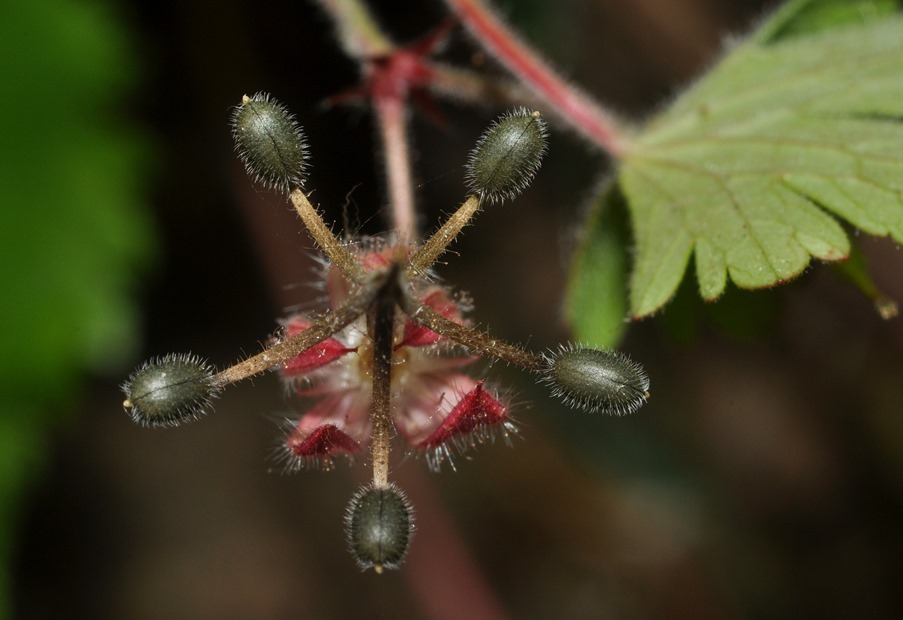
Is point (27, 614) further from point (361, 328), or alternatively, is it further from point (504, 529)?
point (361, 328)

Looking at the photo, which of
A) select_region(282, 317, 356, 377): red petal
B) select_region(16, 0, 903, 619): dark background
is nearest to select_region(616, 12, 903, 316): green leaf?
select_region(282, 317, 356, 377): red petal

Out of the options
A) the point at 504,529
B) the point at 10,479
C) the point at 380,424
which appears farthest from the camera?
the point at 504,529

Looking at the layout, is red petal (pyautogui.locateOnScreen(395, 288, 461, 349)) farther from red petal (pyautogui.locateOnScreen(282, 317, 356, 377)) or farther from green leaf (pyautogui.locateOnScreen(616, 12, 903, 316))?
green leaf (pyautogui.locateOnScreen(616, 12, 903, 316))

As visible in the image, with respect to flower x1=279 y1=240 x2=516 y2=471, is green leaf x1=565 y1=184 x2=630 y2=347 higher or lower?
higher

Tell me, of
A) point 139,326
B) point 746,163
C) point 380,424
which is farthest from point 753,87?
point 139,326

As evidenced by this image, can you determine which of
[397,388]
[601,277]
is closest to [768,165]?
[601,277]

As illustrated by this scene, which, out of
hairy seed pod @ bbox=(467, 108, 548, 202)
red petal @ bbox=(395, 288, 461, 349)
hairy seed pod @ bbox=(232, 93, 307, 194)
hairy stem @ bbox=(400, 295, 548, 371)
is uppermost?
hairy seed pod @ bbox=(232, 93, 307, 194)
